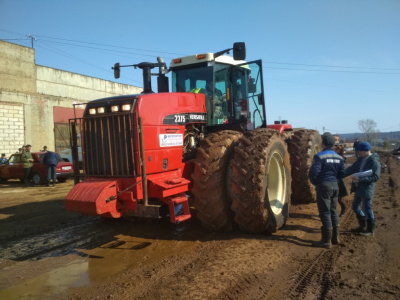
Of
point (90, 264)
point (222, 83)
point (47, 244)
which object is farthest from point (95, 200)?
point (222, 83)

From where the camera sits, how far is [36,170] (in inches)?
559

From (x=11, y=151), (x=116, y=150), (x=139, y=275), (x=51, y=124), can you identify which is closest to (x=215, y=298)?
(x=139, y=275)

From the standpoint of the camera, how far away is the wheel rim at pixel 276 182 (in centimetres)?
579

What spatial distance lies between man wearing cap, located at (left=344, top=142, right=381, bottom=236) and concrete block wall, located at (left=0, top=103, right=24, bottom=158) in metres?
20.0

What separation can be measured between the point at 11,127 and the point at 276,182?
1900 cm

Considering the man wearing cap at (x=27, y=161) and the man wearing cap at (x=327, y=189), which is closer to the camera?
the man wearing cap at (x=327, y=189)

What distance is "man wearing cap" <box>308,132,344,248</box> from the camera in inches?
186

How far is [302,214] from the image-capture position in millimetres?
6672

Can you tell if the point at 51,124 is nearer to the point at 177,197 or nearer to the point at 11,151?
the point at 11,151

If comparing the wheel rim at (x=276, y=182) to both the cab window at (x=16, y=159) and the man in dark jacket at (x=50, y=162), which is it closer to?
the man in dark jacket at (x=50, y=162)

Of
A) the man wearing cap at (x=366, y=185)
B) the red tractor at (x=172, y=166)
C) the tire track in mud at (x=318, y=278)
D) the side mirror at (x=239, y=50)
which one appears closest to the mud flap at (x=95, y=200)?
the red tractor at (x=172, y=166)

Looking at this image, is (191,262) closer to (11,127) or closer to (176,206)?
(176,206)

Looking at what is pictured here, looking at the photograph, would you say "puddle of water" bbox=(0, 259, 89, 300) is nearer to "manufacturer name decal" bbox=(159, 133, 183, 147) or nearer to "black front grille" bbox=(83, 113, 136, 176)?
"black front grille" bbox=(83, 113, 136, 176)

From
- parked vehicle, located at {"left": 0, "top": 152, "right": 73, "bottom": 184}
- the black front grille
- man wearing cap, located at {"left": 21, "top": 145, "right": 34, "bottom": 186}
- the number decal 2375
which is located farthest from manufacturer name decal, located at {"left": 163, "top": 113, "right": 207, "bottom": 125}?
man wearing cap, located at {"left": 21, "top": 145, "right": 34, "bottom": 186}
